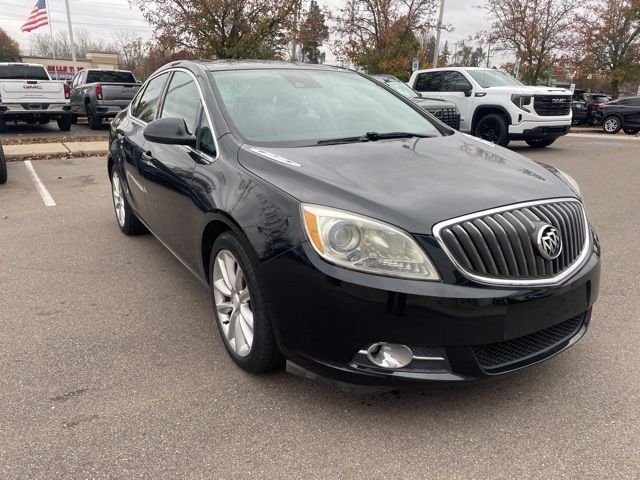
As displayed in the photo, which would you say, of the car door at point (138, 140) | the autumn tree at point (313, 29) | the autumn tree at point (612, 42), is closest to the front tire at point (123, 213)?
the car door at point (138, 140)

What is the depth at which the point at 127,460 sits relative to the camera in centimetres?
218

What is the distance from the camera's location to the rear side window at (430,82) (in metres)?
13.1

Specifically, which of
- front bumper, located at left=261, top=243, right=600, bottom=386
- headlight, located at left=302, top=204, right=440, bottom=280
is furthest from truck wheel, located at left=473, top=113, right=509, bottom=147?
headlight, located at left=302, top=204, right=440, bottom=280

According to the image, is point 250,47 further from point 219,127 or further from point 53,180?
point 219,127

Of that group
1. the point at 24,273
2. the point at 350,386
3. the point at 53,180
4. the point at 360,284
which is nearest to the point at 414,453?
the point at 350,386

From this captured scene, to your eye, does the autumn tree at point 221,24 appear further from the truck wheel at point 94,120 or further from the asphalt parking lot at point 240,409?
the asphalt parking lot at point 240,409

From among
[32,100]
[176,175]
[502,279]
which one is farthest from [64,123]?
[502,279]

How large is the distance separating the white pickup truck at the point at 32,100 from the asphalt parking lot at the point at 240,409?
11.6m

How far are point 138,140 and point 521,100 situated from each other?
9477 mm

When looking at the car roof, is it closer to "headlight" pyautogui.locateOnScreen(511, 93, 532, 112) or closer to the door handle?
the door handle

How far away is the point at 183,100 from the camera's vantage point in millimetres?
3732

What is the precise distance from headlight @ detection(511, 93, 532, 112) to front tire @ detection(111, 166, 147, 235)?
9.03 metres

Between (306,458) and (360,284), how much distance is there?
0.78 metres

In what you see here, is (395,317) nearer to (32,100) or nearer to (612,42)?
(32,100)
